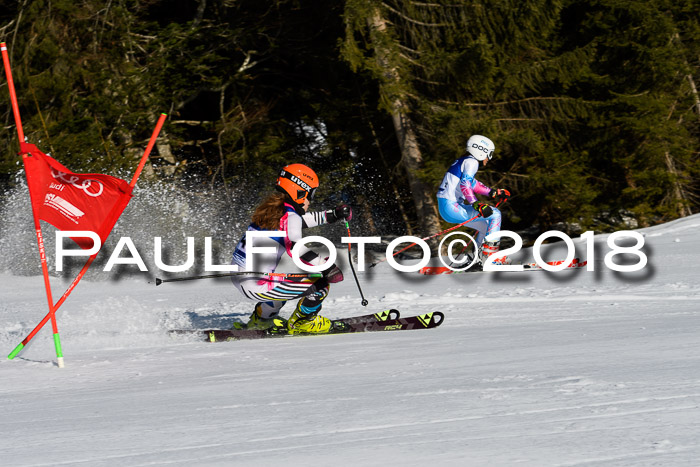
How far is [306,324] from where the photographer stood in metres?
6.31

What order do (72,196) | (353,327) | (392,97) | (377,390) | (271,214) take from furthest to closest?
(392,97), (353,327), (271,214), (72,196), (377,390)

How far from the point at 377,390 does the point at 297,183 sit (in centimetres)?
261

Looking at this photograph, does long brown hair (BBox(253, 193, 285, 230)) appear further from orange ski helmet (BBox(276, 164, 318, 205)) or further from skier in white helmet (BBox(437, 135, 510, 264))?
skier in white helmet (BBox(437, 135, 510, 264))

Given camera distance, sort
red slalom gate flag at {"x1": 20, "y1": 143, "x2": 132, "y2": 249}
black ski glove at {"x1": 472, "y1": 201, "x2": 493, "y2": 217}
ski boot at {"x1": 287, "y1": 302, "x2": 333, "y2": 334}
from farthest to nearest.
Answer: black ski glove at {"x1": 472, "y1": 201, "x2": 493, "y2": 217}, ski boot at {"x1": 287, "y1": 302, "x2": 333, "y2": 334}, red slalom gate flag at {"x1": 20, "y1": 143, "x2": 132, "y2": 249}

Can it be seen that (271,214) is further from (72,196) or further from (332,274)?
(72,196)

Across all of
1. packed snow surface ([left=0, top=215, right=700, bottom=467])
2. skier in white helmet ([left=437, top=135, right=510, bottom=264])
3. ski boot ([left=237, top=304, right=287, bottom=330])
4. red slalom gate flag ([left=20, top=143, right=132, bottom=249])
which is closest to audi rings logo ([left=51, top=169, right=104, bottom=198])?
red slalom gate flag ([left=20, top=143, right=132, bottom=249])

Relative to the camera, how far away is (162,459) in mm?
2883

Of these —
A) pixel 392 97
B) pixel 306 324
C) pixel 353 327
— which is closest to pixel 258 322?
pixel 306 324

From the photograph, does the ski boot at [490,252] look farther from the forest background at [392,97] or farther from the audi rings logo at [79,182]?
the audi rings logo at [79,182]

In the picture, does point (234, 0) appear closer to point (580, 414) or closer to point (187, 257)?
point (187, 257)

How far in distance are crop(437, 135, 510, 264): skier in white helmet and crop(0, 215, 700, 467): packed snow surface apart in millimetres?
2651

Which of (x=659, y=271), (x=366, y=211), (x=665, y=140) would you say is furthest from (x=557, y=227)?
(x=659, y=271)

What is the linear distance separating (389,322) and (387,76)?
9.88 meters

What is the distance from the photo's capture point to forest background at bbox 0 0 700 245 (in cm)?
1614
